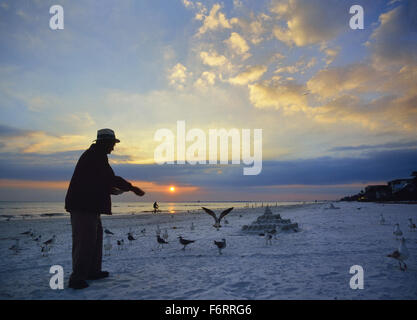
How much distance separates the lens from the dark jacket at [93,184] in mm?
6211

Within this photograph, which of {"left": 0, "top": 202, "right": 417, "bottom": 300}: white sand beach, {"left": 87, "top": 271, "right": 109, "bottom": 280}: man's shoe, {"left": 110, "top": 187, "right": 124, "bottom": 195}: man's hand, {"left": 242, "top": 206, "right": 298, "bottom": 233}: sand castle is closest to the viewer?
{"left": 0, "top": 202, "right": 417, "bottom": 300}: white sand beach

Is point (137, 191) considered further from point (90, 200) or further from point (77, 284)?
point (77, 284)

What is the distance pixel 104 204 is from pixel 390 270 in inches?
320

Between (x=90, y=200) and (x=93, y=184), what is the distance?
1.36 feet

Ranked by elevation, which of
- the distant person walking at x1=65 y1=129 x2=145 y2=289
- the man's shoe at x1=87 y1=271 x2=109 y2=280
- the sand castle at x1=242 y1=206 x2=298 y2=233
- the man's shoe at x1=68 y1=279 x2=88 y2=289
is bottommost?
the sand castle at x1=242 y1=206 x2=298 y2=233

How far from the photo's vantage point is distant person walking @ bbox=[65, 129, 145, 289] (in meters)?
6.11

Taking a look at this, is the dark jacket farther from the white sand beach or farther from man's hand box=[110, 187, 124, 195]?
the white sand beach

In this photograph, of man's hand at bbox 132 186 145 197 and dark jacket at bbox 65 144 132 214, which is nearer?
dark jacket at bbox 65 144 132 214

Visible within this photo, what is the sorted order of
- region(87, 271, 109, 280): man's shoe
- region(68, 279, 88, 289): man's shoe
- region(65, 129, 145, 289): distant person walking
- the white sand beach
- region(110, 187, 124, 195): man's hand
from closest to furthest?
the white sand beach, region(68, 279, 88, 289): man's shoe, region(65, 129, 145, 289): distant person walking, region(87, 271, 109, 280): man's shoe, region(110, 187, 124, 195): man's hand

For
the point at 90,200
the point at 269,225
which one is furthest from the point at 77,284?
the point at 269,225

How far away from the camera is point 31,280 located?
6941mm

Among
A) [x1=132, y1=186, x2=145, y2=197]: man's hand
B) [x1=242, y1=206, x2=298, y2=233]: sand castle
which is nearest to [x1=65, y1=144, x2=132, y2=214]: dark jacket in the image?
[x1=132, y1=186, x2=145, y2=197]: man's hand

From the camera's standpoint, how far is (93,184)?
252 inches
